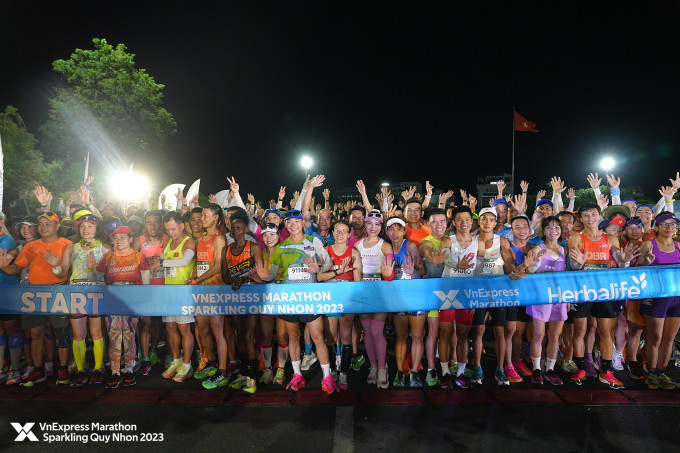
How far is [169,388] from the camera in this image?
16.3ft

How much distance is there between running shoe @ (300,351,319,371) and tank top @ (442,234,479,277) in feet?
8.27

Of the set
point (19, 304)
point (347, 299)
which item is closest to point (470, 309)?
point (347, 299)

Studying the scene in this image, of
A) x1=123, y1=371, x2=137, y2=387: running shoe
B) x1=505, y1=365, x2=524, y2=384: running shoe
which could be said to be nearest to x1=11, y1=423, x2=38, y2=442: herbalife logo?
x1=123, y1=371, x2=137, y2=387: running shoe

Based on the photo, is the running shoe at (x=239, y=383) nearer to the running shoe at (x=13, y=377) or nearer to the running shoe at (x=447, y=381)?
the running shoe at (x=447, y=381)

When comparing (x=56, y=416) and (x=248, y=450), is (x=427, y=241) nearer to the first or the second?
(x=248, y=450)

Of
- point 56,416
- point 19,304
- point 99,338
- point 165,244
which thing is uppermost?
point 165,244

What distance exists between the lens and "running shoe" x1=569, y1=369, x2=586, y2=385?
491cm

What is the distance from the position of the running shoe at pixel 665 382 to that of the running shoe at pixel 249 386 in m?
5.38

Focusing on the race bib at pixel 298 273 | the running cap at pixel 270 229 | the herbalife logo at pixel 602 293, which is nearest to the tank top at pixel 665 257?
the herbalife logo at pixel 602 293

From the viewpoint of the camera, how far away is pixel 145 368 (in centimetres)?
547

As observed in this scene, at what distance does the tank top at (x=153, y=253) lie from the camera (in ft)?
17.8

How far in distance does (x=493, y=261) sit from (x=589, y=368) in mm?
2106

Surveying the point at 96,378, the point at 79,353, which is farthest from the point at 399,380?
the point at 79,353

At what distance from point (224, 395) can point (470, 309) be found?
345 cm
